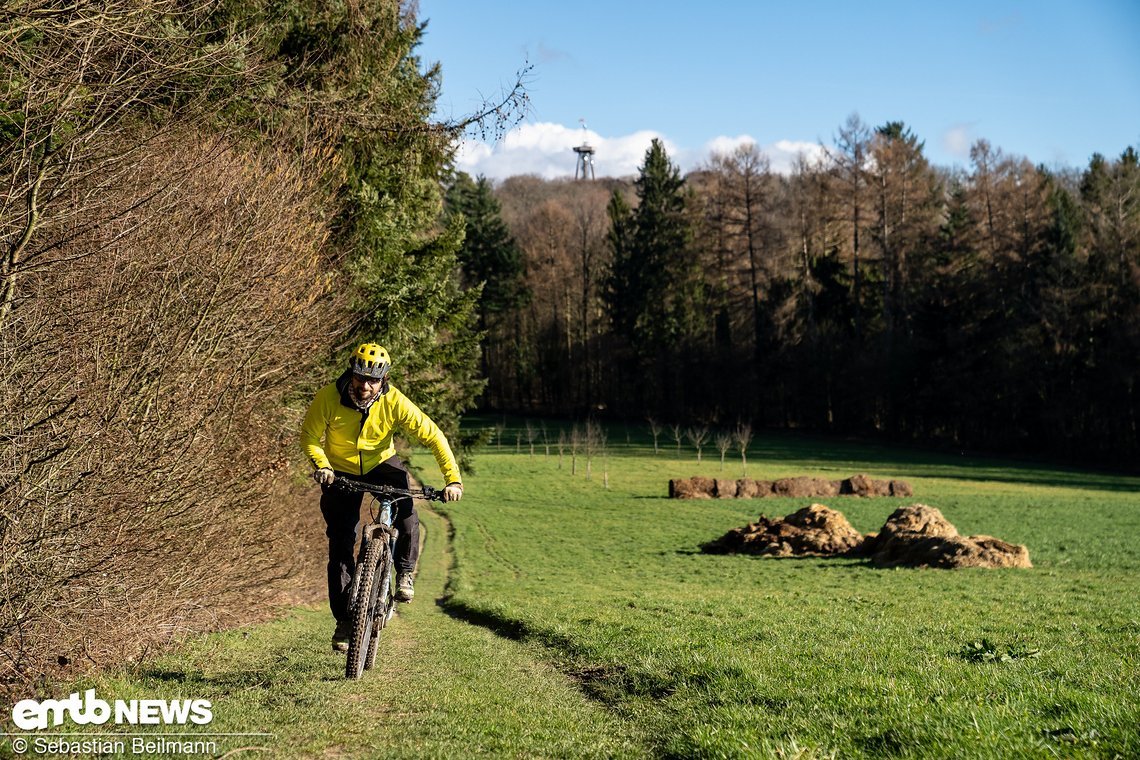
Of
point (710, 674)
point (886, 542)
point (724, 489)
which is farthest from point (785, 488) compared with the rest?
point (710, 674)

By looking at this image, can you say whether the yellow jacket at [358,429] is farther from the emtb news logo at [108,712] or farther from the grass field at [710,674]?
the emtb news logo at [108,712]

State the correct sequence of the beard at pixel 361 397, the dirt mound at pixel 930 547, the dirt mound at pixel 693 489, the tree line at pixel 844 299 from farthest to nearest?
1. the tree line at pixel 844 299
2. the dirt mound at pixel 693 489
3. the dirt mound at pixel 930 547
4. the beard at pixel 361 397

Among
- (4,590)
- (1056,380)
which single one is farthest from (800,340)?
(4,590)

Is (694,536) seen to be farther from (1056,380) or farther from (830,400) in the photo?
(830,400)

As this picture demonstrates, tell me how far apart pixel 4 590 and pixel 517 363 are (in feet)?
286

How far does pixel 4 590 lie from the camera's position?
6762 millimetres

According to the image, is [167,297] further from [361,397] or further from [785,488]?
[785,488]

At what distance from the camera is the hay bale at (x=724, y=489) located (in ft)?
160

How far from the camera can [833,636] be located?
9.76 m

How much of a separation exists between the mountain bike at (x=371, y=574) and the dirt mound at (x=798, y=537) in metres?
22.0

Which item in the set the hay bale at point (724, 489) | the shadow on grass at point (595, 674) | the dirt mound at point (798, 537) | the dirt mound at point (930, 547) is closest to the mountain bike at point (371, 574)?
the shadow on grass at point (595, 674)

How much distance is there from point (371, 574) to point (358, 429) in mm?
1178

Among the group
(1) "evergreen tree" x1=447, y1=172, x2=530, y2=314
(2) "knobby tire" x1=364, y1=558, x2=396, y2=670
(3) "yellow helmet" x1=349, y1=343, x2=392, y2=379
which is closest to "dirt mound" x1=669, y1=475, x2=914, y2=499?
(1) "evergreen tree" x1=447, y1=172, x2=530, y2=314

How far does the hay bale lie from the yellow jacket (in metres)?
42.1
